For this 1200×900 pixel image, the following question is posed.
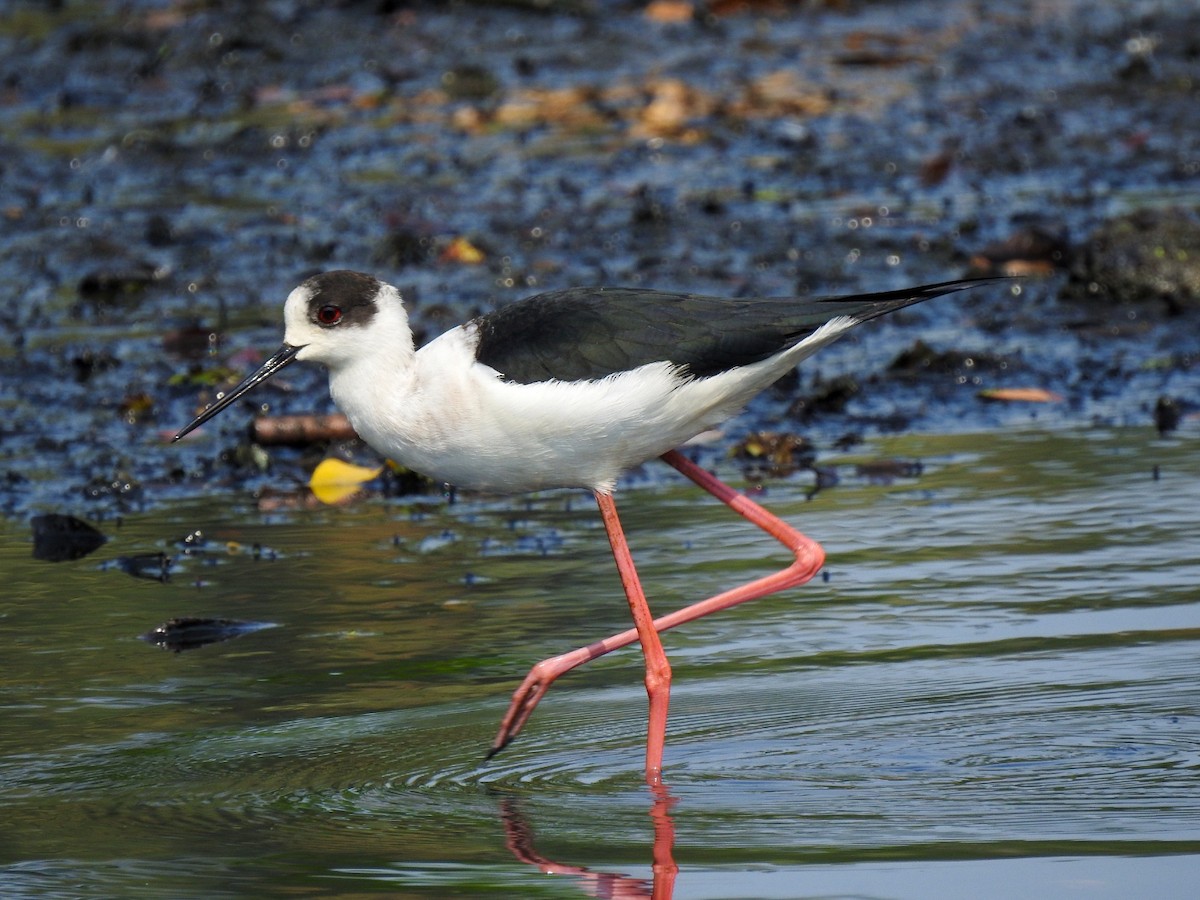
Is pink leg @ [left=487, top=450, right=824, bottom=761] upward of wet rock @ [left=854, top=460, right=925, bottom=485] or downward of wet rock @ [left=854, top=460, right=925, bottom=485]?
downward

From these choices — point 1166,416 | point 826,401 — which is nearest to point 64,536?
point 826,401

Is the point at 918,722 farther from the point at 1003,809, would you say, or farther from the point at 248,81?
the point at 248,81

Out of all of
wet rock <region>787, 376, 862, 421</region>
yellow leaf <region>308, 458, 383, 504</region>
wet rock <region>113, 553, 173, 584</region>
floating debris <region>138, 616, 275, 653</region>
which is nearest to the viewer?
floating debris <region>138, 616, 275, 653</region>

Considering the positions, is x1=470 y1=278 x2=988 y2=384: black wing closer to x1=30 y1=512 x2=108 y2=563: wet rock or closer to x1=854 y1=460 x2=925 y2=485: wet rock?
x1=854 y1=460 x2=925 y2=485: wet rock

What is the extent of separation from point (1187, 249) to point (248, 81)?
22.4 ft

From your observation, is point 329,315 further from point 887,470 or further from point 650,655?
point 887,470

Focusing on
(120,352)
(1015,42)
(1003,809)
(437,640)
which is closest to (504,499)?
(437,640)

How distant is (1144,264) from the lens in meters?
8.48

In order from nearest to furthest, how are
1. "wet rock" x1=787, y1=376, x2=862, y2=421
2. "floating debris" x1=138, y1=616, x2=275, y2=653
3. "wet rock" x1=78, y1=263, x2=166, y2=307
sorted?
"floating debris" x1=138, y1=616, x2=275, y2=653 < "wet rock" x1=787, y1=376, x2=862, y2=421 < "wet rock" x1=78, y1=263, x2=166, y2=307

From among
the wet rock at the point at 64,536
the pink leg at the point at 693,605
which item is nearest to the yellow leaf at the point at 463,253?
the wet rock at the point at 64,536

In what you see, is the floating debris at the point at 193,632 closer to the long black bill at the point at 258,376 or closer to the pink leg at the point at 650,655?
the long black bill at the point at 258,376

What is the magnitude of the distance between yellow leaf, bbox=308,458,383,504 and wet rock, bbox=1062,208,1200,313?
3.37 metres

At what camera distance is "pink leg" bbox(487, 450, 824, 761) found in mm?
4738

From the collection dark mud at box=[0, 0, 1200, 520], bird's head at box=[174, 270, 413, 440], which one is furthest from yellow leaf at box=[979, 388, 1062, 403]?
bird's head at box=[174, 270, 413, 440]
